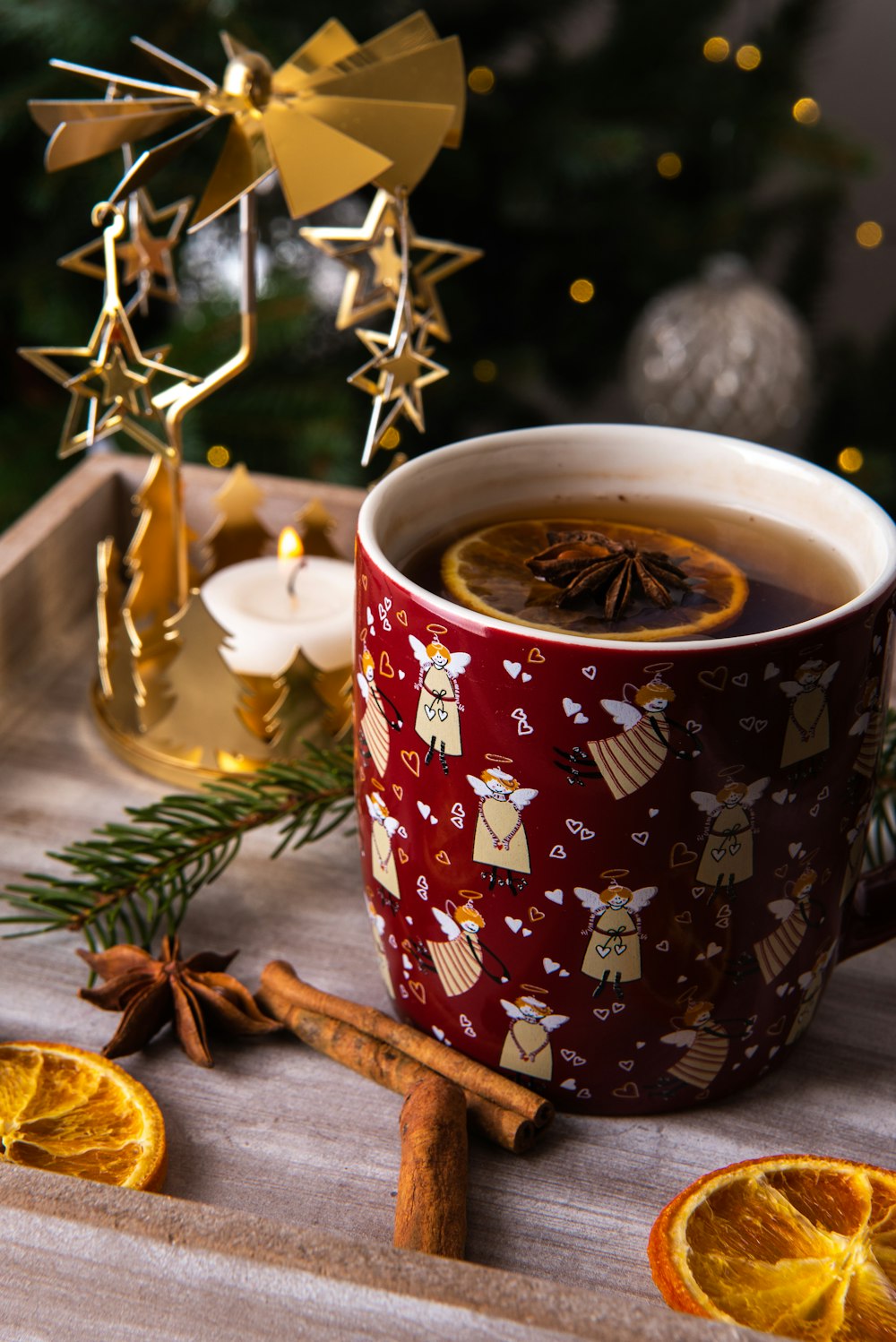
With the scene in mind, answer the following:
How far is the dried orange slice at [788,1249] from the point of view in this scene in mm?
454

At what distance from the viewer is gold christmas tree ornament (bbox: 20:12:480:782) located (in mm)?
647

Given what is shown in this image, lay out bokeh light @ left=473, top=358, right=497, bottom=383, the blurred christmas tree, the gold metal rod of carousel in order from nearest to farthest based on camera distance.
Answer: the gold metal rod of carousel, the blurred christmas tree, bokeh light @ left=473, top=358, right=497, bottom=383

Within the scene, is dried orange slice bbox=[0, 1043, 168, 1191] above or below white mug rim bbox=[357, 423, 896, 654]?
below

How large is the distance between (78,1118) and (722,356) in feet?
3.99

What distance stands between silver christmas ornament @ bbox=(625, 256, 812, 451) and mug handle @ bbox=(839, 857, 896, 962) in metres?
1.03

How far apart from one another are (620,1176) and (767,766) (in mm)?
179

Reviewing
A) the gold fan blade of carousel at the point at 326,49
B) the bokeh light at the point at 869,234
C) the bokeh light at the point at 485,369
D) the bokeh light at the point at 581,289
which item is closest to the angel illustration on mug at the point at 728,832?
the gold fan blade of carousel at the point at 326,49

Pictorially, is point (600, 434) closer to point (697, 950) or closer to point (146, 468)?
point (697, 950)

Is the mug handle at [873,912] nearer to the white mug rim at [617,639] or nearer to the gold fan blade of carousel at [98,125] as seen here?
the white mug rim at [617,639]

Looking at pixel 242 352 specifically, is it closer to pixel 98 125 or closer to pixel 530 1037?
pixel 98 125

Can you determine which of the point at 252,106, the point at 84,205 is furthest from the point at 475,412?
the point at 252,106

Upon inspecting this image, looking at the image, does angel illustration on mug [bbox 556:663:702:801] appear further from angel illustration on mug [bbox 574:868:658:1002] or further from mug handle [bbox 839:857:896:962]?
mug handle [bbox 839:857:896:962]

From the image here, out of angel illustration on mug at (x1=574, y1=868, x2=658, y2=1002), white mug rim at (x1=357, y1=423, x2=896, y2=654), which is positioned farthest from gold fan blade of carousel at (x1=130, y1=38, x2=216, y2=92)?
angel illustration on mug at (x1=574, y1=868, x2=658, y2=1002)

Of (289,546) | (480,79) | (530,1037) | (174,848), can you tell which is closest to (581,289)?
(480,79)
